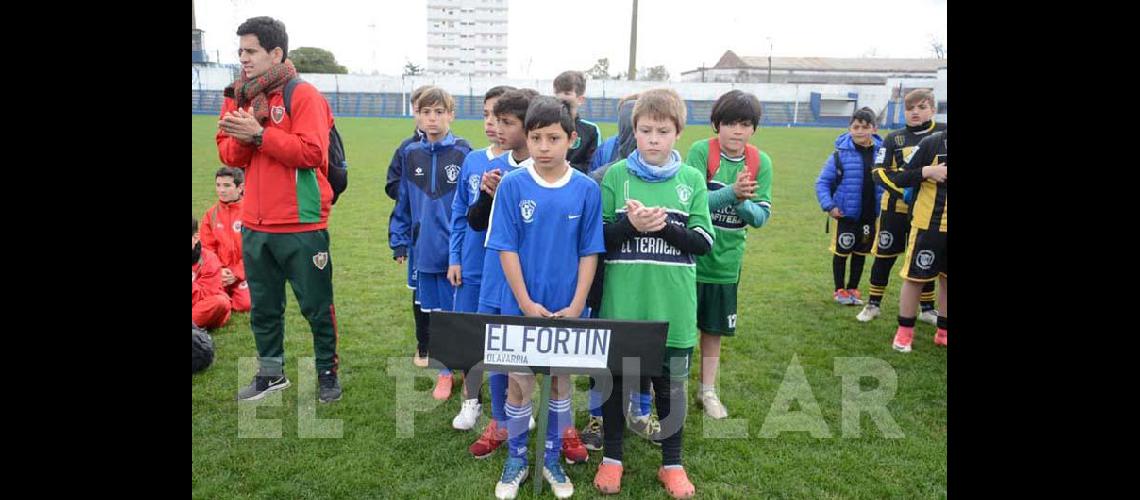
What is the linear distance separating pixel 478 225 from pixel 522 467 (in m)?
1.15

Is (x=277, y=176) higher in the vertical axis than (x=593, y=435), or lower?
higher

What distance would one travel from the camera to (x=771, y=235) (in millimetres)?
10117

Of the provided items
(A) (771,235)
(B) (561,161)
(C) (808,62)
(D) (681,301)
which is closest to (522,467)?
(D) (681,301)

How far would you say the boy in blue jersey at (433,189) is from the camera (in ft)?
13.6

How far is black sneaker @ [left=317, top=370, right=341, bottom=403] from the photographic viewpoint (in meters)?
4.26

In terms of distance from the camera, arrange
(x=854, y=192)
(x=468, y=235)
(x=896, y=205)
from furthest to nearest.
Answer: (x=854, y=192) < (x=896, y=205) < (x=468, y=235)

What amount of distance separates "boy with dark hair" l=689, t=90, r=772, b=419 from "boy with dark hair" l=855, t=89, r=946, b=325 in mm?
2084

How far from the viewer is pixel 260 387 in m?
4.30

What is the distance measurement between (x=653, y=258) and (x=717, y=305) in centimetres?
98

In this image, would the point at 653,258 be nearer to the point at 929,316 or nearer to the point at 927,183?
the point at 927,183

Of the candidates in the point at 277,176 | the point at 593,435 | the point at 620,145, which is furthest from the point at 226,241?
the point at 593,435

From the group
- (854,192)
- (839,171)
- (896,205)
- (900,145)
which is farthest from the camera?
(839,171)

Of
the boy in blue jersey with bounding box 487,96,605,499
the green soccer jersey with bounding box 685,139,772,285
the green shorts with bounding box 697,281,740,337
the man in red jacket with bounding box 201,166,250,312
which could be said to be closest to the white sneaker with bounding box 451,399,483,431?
the boy in blue jersey with bounding box 487,96,605,499
